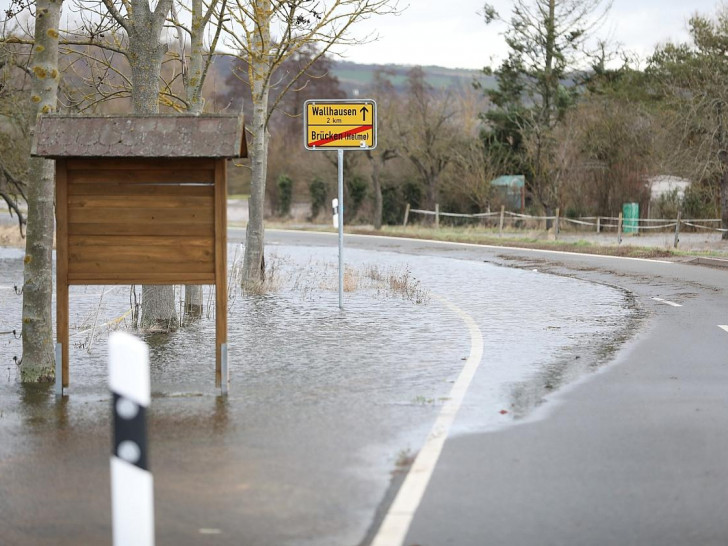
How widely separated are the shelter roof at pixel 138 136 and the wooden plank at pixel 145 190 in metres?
0.43

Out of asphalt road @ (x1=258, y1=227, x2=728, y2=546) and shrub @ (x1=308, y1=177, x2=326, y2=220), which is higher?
shrub @ (x1=308, y1=177, x2=326, y2=220)

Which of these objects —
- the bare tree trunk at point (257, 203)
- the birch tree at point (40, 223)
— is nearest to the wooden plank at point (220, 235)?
the birch tree at point (40, 223)

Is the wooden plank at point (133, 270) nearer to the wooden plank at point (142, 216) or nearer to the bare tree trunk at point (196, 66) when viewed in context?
the wooden plank at point (142, 216)

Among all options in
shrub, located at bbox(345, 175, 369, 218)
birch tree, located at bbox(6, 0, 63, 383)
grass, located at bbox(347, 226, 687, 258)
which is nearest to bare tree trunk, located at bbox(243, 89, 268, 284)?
birch tree, located at bbox(6, 0, 63, 383)

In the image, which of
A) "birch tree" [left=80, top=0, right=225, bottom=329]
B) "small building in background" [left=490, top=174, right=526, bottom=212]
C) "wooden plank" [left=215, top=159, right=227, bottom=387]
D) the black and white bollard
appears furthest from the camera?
"small building in background" [left=490, top=174, right=526, bottom=212]

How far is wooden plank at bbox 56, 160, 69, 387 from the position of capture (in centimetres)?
888

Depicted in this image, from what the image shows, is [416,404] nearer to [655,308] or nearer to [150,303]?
[150,303]

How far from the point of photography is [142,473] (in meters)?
3.83

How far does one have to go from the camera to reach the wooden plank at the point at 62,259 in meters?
8.88

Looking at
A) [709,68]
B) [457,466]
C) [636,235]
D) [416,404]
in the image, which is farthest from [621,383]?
[636,235]

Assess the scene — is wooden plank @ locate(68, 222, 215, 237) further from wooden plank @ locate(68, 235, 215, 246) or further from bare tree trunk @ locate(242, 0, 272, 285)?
bare tree trunk @ locate(242, 0, 272, 285)

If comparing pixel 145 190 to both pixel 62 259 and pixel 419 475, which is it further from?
pixel 419 475

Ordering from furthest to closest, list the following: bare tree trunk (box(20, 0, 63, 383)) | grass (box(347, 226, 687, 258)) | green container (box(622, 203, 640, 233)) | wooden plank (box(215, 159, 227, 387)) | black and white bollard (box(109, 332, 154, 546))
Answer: green container (box(622, 203, 640, 233))
grass (box(347, 226, 687, 258))
bare tree trunk (box(20, 0, 63, 383))
wooden plank (box(215, 159, 227, 387))
black and white bollard (box(109, 332, 154, 546))

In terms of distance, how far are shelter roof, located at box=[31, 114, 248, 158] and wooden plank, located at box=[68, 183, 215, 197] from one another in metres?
0.43
